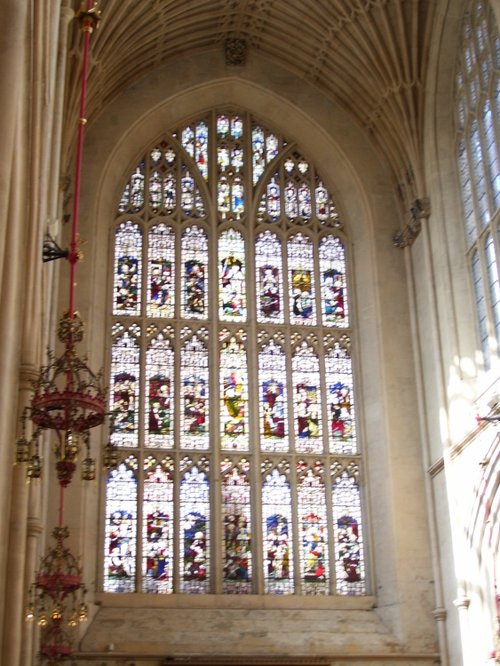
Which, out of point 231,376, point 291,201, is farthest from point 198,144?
point 231,376

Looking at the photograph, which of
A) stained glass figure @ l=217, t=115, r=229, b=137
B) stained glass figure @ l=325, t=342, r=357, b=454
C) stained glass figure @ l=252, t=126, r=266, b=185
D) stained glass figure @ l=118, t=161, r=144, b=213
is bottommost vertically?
stained glass figure @ l=325, t=342, r=357, b=454

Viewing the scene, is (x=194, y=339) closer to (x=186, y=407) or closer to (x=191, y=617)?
(x=186, y=407)

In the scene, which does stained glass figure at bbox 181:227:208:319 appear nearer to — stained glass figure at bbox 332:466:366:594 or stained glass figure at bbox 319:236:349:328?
stained glass figure at bbox 319:236:349:328

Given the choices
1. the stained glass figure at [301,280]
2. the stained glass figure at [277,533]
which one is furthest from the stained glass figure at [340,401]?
the stained glass figure at [277,533]

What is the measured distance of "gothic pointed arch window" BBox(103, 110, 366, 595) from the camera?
1916 cm

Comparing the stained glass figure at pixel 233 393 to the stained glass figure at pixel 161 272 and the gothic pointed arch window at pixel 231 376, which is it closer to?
the gothic pointed arch window at pixel 231 376

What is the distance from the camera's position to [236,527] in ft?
63.4

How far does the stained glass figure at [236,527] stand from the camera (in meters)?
19.0

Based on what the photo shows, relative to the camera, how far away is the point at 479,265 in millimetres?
18828

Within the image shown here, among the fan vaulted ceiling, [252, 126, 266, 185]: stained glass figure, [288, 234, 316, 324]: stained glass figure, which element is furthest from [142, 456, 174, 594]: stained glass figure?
the fan vaulted ceiling

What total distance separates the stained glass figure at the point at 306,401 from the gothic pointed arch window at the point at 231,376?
0.03 meters

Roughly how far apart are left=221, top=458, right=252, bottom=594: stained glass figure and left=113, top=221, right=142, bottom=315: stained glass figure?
3454 mm

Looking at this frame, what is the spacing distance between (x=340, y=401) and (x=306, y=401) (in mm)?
642

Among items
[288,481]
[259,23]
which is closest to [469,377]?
[288,481]
